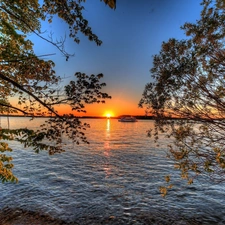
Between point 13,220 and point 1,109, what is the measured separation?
5217mm

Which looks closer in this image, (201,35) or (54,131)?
(54,131)

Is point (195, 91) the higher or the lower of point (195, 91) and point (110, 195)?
the higher

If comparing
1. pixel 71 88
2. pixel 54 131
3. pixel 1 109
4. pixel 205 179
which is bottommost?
pixel 205 179

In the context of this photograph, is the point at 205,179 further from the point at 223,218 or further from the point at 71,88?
the point at 71,88

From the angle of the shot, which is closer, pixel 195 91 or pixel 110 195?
pixel 195 91

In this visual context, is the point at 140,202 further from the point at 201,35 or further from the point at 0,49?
the point at 0,49

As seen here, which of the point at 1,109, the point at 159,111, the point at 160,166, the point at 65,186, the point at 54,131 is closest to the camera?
the point at 54,131

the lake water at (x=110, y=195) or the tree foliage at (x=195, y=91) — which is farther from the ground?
the tree foliage at (x=195, y=91)

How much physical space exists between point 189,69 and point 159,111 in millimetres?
2838

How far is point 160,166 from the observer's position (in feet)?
64.2

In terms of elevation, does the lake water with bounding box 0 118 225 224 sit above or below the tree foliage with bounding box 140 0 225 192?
below

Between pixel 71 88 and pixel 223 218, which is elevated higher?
pixel 71 88

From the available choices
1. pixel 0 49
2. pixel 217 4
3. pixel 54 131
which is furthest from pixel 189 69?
pixel 0 49

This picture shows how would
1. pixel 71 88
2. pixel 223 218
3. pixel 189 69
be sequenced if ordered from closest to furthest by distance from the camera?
pixel 71 88
pixel 189 69
pixel 223 218
